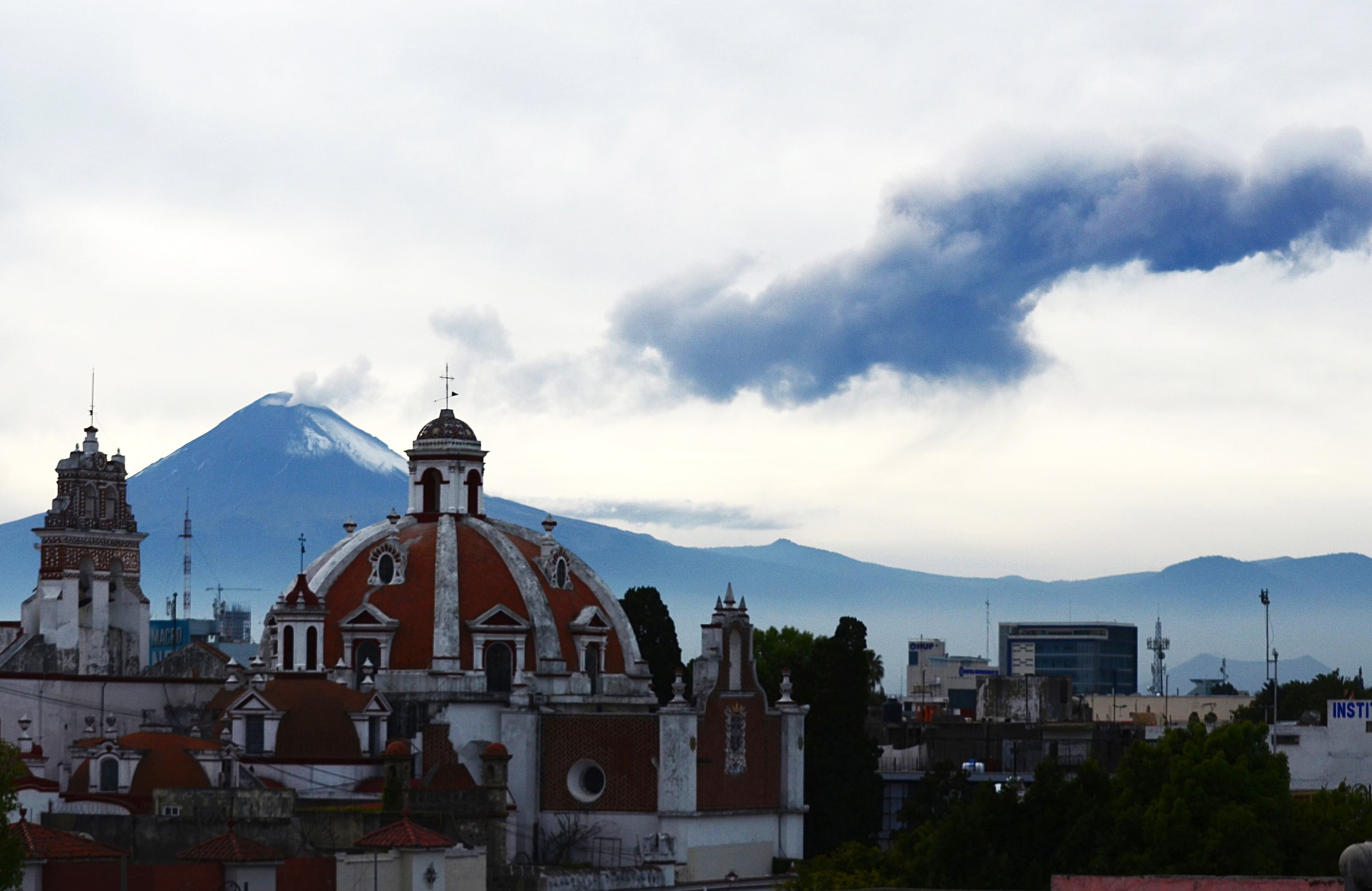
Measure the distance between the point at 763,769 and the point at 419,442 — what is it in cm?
1626

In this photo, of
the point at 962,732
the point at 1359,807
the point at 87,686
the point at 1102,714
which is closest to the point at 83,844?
the point at 87,686

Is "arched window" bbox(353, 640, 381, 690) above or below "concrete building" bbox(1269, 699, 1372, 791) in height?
above

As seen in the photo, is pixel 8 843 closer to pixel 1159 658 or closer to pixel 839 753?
pixel 839 753

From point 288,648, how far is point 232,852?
1878cm

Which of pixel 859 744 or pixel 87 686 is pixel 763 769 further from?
pixel 87 686

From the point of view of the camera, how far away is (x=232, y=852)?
56.3m

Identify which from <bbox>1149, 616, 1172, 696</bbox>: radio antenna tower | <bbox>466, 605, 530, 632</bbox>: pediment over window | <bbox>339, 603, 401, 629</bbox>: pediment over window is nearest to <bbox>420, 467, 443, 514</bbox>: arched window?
<bbox>339, 603, 401, 629</bbox>: pediment over window

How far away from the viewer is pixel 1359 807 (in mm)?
58188

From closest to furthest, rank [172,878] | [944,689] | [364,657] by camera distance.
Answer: [172,878], [364,657], [944,689]

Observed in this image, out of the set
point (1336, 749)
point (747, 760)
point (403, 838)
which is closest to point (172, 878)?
point (403, 838)

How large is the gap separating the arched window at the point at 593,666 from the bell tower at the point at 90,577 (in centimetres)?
1598

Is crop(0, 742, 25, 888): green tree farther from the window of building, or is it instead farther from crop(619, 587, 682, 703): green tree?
crop(619, 587, 682, 703): green tree

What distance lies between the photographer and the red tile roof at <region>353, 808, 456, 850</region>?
2329 inches

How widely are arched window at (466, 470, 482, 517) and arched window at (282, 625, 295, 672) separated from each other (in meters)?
8.64
